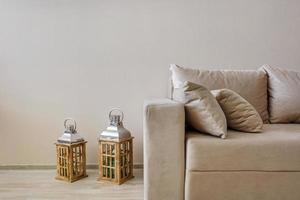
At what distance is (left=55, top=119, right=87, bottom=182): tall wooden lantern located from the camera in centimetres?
236

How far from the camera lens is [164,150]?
174 cm

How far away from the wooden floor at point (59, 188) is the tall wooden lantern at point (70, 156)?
0.06 metres

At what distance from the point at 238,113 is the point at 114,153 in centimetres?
99

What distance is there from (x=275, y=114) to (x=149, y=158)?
3.79 feet

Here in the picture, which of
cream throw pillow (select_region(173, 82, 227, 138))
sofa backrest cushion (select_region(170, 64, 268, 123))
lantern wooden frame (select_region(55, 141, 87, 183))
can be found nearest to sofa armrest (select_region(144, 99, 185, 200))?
cream throw pillow (select_region(173, 82, 227, 138))

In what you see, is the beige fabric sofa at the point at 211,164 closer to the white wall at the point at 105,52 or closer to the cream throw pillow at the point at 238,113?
the cream throw pillow at the point at 238,113

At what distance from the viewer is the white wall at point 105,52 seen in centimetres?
266

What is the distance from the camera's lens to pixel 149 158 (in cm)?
174

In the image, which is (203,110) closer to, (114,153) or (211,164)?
(211,164)

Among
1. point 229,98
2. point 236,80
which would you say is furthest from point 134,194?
point 236,80

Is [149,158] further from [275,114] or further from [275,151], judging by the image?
[275,114]

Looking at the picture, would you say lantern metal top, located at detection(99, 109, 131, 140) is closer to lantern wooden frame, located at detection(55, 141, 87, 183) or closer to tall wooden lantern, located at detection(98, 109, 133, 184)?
tall wooden lantern, located at detection(98, 109, 133, 184)

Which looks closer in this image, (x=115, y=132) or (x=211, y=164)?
(x=211, y=164)

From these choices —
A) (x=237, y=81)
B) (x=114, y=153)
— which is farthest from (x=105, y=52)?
(x=237, y=81)
